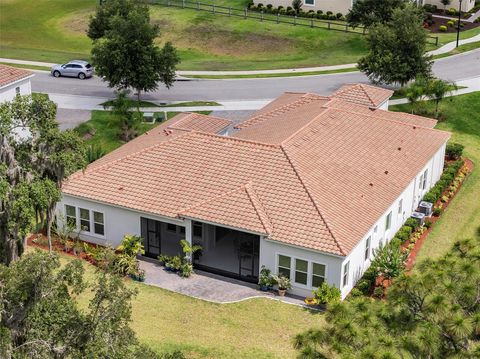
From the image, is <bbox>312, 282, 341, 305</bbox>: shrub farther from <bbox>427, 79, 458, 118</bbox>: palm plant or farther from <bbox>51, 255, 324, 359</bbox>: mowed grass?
Result: <bbox>427, 79, 458, 118</bbox>: palm plant

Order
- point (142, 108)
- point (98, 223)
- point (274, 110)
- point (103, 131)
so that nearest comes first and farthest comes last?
point (98, 223)
point (274, 110)
point (103, 131)
point (142, 108)

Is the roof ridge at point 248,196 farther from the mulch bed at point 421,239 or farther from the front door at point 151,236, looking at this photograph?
the mulch bed at point 421,239

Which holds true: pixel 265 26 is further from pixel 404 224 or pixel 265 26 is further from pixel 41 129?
pixel 41 129

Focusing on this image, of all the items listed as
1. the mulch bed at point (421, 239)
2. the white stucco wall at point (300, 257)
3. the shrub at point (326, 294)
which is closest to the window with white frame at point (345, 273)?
the white stucco wall at point (300, 257)

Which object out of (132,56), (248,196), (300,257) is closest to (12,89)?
(132,56)

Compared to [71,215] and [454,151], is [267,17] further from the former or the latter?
[71,215]

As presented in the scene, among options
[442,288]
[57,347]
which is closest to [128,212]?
[57,347]

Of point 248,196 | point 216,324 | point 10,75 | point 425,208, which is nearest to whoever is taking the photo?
point 216,324
